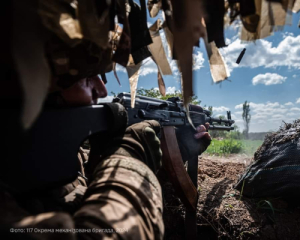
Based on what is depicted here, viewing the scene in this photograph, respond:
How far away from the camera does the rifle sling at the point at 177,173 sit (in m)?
2.10

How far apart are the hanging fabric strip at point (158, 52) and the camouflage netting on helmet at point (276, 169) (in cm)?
177

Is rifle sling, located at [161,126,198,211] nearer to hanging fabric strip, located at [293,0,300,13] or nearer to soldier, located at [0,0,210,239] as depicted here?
soldier, located at [0,0,210,239]

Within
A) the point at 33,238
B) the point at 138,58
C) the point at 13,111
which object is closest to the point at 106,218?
the point at 33,238

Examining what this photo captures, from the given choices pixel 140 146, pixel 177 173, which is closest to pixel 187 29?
pixel 140 146

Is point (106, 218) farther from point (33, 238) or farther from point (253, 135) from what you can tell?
point (253, 135)

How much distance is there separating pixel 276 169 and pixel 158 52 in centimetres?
184

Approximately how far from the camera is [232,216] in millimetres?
2127

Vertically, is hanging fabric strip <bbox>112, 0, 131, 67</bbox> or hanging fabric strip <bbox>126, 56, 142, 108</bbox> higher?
Result: hanging fabric strip <bbox>112, 0, 131, 67</bbox>

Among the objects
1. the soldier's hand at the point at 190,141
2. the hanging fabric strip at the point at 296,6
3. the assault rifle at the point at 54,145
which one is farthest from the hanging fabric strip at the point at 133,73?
the soldier's hand at the point at 190,141

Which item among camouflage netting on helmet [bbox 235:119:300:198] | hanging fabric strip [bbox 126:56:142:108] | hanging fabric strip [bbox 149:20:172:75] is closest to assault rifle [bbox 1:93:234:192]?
hanging fabric strip [bbox 126:56:142:108]

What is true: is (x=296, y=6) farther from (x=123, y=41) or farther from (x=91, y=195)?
(x=91, y=195)

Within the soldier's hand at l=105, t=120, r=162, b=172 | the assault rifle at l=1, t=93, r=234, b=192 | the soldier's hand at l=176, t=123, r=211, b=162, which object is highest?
the assault rifle at l=1, t=93, r=234, b=192

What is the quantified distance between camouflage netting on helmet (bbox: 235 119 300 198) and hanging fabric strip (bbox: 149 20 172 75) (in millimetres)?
1767

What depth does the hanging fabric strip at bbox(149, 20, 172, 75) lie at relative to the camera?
1.03 meters
